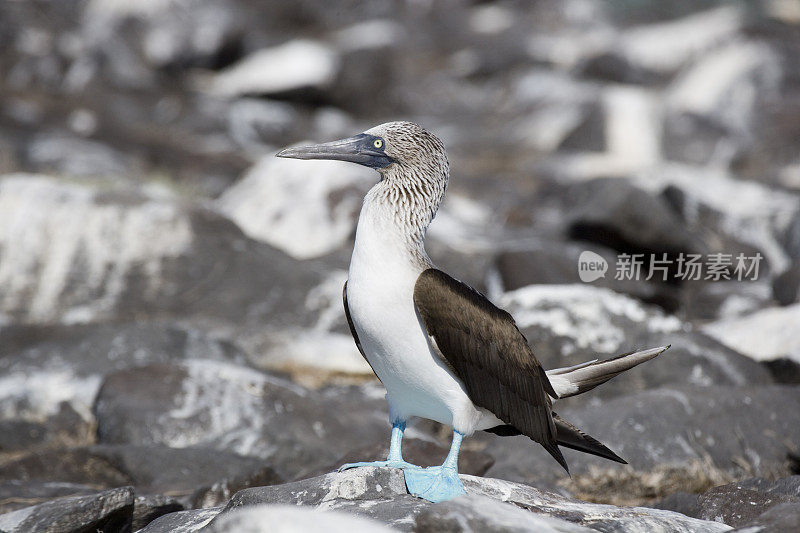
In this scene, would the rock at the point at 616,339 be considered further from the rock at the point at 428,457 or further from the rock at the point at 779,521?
the rock at the point at 779,521

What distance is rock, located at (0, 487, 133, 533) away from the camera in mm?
4648

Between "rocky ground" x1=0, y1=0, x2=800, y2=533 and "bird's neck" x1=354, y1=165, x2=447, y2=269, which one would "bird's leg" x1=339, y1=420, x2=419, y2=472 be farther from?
"bird's neck" x1=354, y1=165, x2=447, y2=269

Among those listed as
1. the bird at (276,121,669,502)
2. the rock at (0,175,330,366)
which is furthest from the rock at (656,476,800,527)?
the rock at (0,175,330,366)

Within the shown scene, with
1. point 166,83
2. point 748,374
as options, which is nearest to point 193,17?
point 166,83

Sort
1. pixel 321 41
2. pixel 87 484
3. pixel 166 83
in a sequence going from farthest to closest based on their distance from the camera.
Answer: pixel 321 41 < pixel 166 83 < pixel 87 484

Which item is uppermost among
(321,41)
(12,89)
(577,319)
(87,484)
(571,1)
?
(571,1)

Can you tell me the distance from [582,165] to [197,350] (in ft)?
39.2

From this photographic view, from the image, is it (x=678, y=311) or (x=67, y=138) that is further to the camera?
(x=67, y=138)

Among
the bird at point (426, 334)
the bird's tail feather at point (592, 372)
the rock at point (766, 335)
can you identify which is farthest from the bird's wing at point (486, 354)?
the rock at point (766, 335)

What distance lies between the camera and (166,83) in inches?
995

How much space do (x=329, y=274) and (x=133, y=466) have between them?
492 cm

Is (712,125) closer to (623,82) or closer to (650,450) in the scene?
(623,82)

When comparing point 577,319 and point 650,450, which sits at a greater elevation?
point 577,319

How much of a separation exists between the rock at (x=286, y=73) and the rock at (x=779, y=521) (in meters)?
20.9
